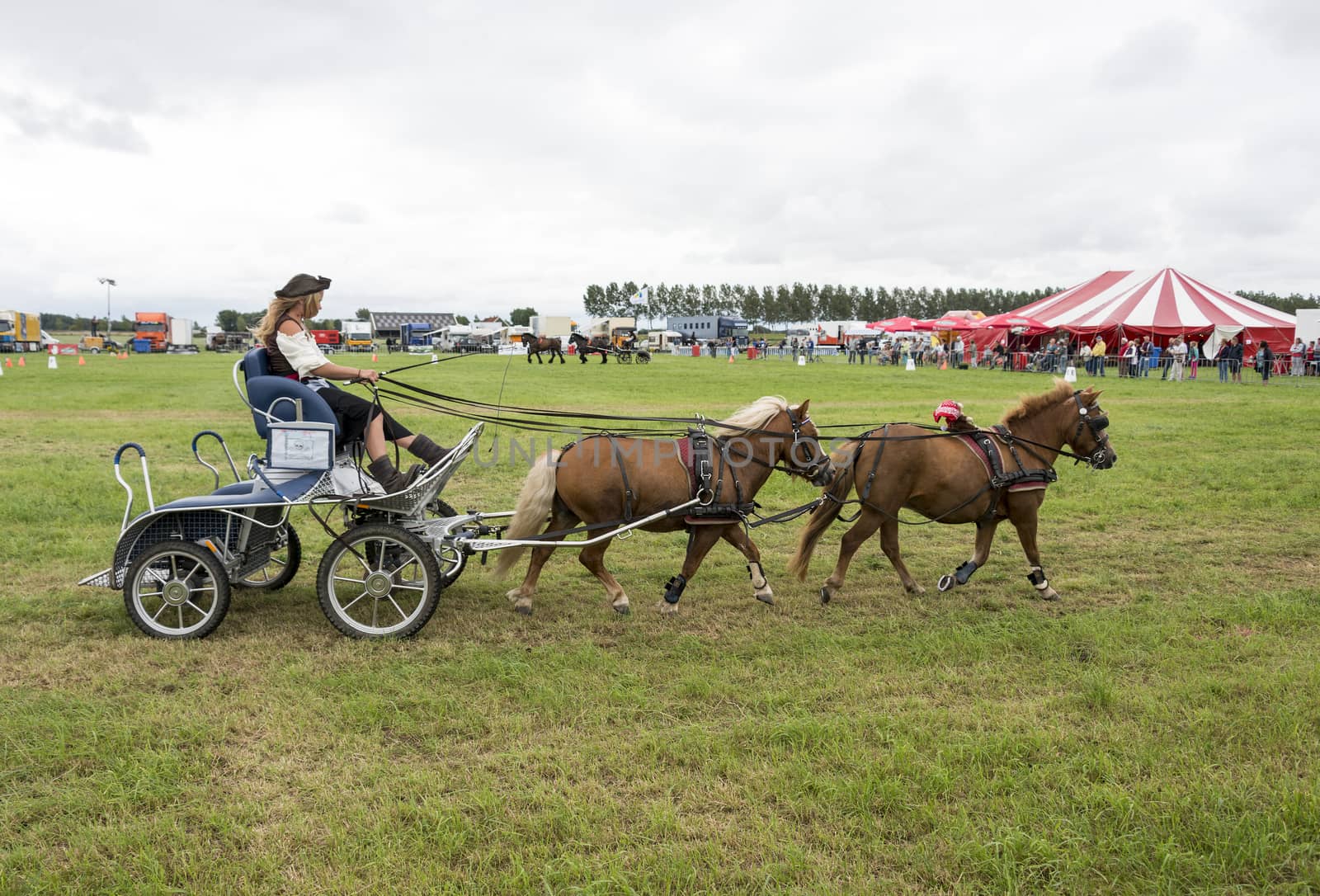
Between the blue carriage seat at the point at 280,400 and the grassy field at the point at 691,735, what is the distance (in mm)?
1476

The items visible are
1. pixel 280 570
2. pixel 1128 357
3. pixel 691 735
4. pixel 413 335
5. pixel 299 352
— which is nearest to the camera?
pixel 691 735

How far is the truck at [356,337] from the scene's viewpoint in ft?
221

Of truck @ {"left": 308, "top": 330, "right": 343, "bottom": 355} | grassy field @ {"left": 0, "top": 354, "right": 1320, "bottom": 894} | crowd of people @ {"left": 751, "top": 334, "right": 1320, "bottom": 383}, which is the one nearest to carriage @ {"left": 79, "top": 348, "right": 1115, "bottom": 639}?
grassy field @ {"left": 0, "top": 354, "right": 1320, "bottom": 894}

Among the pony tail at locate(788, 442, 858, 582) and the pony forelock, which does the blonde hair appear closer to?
the pony forelock

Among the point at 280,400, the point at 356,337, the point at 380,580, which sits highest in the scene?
the point at 356,337

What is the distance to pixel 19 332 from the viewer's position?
61.1 meters

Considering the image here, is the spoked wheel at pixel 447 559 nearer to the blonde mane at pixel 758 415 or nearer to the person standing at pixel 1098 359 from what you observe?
the blonde mane at pixel 758 415

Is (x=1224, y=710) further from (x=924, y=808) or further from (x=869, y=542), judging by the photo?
(x=869, y=542)

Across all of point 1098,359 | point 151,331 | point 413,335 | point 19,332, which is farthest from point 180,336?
point 1098,359

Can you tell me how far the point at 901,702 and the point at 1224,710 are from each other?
1672mm

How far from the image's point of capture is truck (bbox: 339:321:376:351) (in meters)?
67.4

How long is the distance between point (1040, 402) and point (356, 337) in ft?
230

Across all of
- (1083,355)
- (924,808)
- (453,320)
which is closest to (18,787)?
(924,808)

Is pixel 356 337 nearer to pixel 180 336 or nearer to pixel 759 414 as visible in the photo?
pixel 180 336
